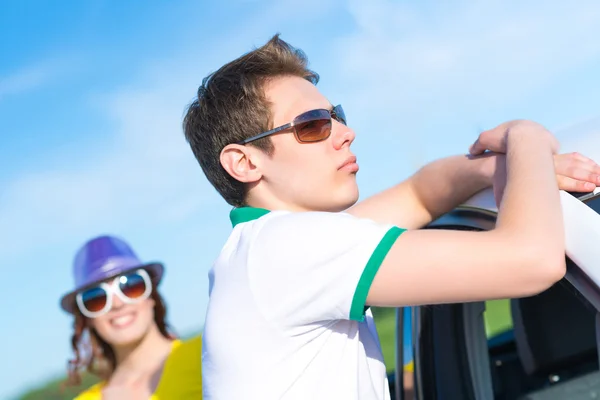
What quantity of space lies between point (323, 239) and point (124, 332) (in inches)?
94.7

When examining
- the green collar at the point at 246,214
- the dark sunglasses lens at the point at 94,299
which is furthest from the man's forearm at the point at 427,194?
the dark sunglasses lens at the point at 94,299

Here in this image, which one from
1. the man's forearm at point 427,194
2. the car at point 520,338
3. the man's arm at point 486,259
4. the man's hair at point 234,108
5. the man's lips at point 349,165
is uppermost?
the man's hair at point 234,108

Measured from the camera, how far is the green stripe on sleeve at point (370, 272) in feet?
5.52

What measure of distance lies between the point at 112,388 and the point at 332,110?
2.00 meters

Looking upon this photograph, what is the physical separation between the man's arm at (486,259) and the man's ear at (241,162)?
0.69m

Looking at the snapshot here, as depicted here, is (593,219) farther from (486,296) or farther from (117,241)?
(117,241)

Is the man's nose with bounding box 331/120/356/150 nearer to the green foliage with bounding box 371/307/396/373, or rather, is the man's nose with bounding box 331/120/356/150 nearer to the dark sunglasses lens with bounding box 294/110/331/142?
the dark sunglasses lens with bounding box 294/110/331/142

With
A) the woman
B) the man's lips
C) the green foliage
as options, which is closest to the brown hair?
the woman

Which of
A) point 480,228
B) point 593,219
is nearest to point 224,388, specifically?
point 480,228

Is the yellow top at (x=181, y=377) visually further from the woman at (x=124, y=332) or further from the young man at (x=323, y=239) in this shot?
the young man at (x=323, y=239)

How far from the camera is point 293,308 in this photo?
1.78 meters

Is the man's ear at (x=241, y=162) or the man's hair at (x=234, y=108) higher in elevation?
the man's hair at (x=234, y=108)

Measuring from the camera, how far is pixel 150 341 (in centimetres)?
379

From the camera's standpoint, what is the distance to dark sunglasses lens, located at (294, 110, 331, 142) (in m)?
2.21
